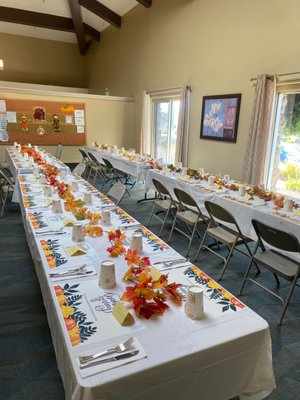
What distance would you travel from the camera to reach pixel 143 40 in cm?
861

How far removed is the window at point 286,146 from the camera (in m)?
5.00

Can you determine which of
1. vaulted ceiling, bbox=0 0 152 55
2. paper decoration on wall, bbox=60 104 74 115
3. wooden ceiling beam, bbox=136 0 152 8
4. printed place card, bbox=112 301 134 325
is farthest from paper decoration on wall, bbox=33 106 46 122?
printed place card, bbox=112 301 134 325

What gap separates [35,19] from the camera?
31.8 ft

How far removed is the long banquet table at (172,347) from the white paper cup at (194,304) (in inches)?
1.1

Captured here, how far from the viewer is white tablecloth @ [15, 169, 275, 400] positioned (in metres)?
1.08

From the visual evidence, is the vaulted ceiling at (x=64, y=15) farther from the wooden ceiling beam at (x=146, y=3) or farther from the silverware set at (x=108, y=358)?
the silverware set at (x=108, y=358)

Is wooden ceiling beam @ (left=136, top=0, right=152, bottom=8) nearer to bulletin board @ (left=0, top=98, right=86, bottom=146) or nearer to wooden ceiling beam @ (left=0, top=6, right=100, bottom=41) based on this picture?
bulletin board @ (left=0, top=98, right=86, bottom=146)

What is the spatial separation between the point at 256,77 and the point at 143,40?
4.77m

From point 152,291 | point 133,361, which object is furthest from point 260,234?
point 133,361

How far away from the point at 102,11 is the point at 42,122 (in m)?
3.99

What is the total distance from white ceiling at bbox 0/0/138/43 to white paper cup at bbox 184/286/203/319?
9.61m

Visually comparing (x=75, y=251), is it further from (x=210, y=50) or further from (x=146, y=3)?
(x=146, y=3)

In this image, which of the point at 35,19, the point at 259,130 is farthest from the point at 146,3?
the point at 259,130

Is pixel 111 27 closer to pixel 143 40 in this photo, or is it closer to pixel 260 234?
pixel 143 40
